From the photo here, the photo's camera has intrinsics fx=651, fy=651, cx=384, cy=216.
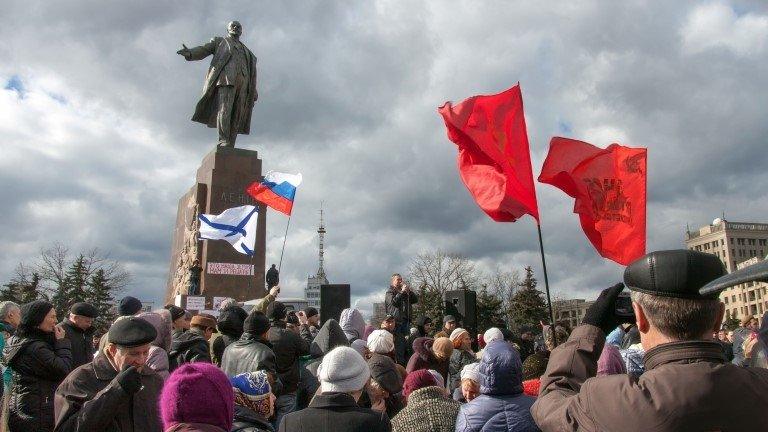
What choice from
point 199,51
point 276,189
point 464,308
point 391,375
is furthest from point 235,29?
point 391,375

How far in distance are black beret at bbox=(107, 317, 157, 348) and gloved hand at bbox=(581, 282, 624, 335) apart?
2385 millimetres

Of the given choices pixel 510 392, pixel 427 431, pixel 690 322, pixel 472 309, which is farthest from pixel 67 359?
pixel 472 309

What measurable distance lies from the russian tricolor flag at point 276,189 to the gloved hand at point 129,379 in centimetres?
1009

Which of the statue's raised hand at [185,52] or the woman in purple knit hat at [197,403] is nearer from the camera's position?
the woman in purple knit hat at [197,403]

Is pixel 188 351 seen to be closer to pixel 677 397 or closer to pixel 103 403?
pixel 103 403

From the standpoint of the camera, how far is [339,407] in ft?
11.3

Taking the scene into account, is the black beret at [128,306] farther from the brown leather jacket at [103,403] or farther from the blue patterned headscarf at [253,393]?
the blue patterned headscarf at [253,393]

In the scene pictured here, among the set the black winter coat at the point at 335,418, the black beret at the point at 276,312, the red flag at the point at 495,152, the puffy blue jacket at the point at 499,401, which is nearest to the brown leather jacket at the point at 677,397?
the black winter coat at the point at 335,418

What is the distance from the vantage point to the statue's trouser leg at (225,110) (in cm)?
1622

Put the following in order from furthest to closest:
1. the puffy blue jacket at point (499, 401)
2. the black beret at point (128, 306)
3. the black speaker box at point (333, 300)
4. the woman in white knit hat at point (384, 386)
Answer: the black speaker box at point (333, 300) < the black beret at point (128, 306) < the woman in white knit hat at point (384, 386) < the puffy blue jacket at point (499, 401)

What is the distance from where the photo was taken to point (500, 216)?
275 inches

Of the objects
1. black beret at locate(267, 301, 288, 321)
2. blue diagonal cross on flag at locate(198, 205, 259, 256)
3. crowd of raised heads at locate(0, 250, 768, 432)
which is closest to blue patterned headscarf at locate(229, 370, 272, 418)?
crowd of raised heads at locate(0, 250, 768, 432)

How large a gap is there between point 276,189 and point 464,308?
4.54m

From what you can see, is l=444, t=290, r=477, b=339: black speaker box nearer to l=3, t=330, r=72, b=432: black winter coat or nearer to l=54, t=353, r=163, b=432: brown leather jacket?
l=3, t=330, r=72, b=432: black winter coat
